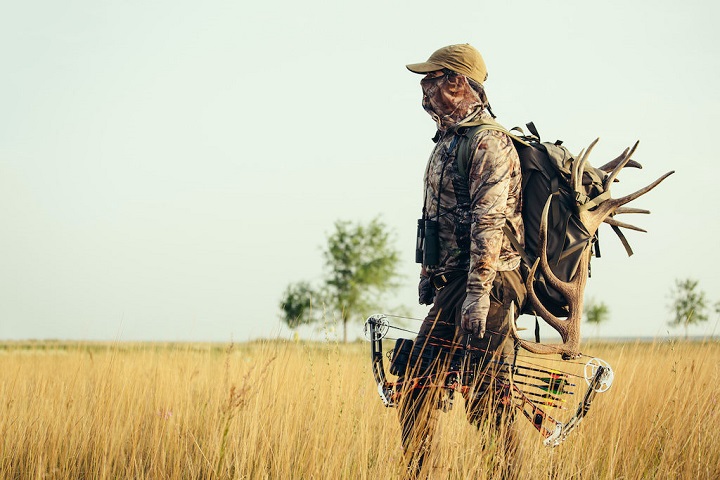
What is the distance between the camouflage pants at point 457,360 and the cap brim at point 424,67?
1284 mm

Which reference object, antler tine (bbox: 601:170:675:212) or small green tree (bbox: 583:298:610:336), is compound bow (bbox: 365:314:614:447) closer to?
antler tine (bbox: 601:170:675:212)

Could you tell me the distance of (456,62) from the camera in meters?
4.42

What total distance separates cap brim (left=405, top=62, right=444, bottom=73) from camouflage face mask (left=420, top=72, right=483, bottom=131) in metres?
0.09

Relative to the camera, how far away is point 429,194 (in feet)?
14.6

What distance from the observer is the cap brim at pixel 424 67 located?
14.5 ft

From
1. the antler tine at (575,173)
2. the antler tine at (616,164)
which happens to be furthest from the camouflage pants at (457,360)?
the antler tine at (616,164)

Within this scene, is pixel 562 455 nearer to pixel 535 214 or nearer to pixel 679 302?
pixel 535 214

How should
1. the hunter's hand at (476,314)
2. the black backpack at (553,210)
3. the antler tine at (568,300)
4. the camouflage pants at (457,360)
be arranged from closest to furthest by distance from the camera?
1. the hunter's hand at (476,314)
2. the camouflage pants at (457,360)
3. the antler tine at (568,300)
4. the black backpack at (553,210)

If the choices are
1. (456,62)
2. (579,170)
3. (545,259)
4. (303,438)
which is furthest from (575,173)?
(303,438)

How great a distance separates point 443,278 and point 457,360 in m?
0.50

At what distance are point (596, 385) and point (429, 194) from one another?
152cm

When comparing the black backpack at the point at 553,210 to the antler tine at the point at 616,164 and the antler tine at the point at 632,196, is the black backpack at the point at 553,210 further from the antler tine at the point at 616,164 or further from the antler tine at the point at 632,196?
the antler tine at the point at 616,164

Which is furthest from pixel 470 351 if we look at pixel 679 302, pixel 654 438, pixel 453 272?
pixel 679 302

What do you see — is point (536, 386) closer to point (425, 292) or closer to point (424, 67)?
point (425, 292)
